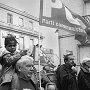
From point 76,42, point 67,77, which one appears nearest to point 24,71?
point 67,77

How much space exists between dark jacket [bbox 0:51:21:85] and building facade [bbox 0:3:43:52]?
4.60m

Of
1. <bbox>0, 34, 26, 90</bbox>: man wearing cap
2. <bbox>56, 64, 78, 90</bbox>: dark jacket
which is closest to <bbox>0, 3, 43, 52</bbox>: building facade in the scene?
<bbox>56, 64, 78, 90</bbox>: dark jacket

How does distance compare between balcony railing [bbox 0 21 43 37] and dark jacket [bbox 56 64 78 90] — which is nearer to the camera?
dark jacket [bbox 56 64 78 90]

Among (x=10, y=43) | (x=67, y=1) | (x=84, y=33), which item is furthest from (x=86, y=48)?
(x=10, y=43)

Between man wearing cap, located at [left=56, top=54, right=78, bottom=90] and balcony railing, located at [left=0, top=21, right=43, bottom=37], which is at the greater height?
balcony railing, located at [left=0, top=21, right=43, bottom=37]

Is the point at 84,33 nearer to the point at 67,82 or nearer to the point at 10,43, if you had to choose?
the point at 67,82

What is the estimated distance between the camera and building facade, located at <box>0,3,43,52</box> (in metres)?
8.05

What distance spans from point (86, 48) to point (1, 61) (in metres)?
9.69

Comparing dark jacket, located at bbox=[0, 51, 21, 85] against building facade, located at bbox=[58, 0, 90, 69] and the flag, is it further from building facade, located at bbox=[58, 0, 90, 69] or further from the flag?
building facade, located at bbox=[58, 0, 90, 69]

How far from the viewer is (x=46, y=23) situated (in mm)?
3887

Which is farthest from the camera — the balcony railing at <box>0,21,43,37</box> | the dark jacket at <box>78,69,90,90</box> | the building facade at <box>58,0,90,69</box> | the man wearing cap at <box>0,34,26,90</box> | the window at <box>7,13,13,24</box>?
the building facade at <box>58,0,90,69</box>

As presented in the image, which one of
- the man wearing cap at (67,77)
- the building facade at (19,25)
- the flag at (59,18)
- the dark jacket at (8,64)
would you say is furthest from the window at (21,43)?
the dark jacket at (8,64)

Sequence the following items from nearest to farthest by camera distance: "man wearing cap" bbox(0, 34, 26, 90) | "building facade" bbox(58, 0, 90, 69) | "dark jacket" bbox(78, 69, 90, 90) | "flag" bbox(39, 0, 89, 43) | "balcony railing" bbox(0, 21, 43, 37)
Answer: "man wearing cap" bbox(0, 34, 26, 90) < "flag" bbox(39, 0, 89, 43) < "dark jacket" bbox(78, 69, 90, 90) < "balcony railing" bbox(0, 21, 43, 37) < "building facade" bbox(58, 0, 90, 69)

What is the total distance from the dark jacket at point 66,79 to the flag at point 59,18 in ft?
2.58
